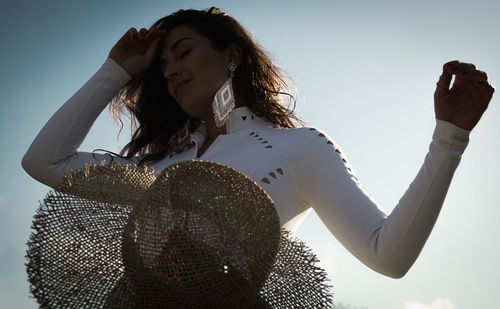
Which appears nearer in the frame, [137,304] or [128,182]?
[137,304]

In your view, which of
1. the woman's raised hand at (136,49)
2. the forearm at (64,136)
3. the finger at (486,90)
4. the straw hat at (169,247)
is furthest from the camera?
the woman's raised hand at (136,49)

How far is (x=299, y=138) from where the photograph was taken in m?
2.34

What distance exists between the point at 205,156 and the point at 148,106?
118 centimetres

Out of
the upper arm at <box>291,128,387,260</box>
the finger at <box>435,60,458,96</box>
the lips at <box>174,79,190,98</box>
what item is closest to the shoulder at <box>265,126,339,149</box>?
the upper arm at <box>291,128,387,260</box>

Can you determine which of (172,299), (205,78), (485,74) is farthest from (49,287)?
(205,78)

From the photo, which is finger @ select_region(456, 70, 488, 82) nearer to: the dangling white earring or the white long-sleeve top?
the white long-sleeve top

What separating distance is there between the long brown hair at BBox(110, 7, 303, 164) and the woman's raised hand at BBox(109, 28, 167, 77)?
145mm

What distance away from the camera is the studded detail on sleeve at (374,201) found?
149 cm

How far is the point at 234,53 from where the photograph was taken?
10.4 feet

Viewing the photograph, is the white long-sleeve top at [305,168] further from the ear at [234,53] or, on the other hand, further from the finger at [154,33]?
the ear at [234,53]

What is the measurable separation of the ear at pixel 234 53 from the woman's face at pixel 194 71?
8 cm

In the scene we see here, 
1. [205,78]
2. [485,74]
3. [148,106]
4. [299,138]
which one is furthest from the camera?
[148,106]

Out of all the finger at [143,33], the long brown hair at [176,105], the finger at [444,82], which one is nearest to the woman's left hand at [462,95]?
the finger at [444,82]

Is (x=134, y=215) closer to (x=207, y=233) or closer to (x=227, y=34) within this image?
(x=207, y=233)
